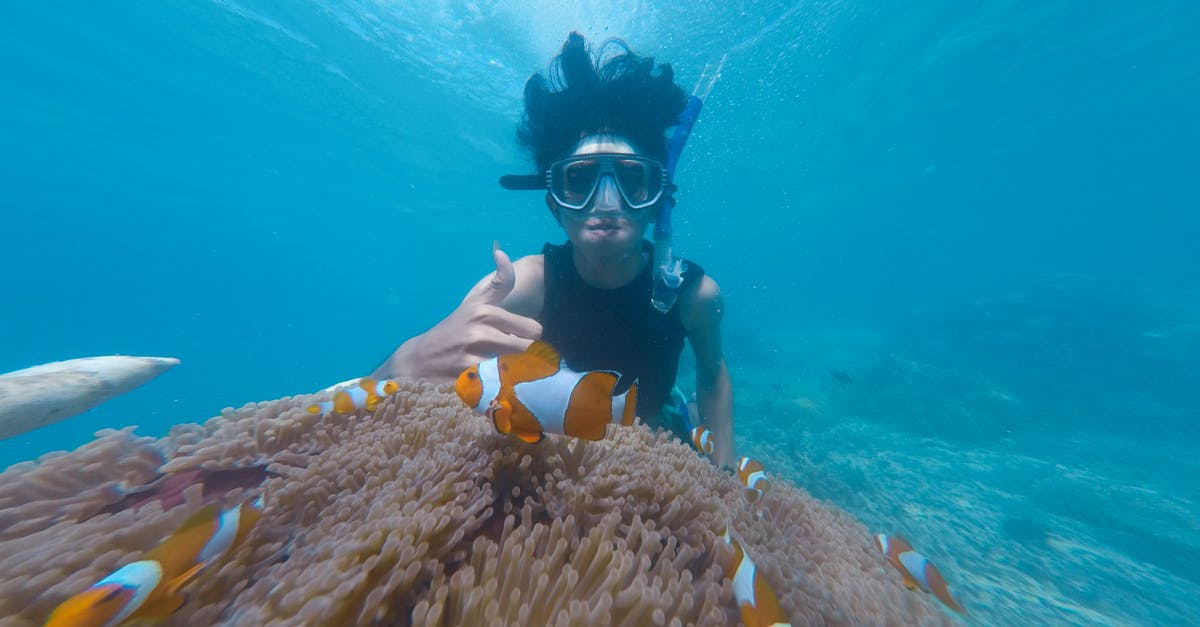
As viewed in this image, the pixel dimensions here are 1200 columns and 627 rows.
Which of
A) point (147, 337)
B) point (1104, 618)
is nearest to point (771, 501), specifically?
point (1104, 618)

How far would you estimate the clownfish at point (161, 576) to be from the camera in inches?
32.8

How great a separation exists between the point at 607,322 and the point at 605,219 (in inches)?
40.6

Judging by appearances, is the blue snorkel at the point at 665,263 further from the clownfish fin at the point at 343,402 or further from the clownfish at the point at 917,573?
the clownfish fin at the point at 343,402

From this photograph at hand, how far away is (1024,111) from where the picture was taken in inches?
1162

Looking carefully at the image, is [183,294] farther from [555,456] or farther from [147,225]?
[555,456]

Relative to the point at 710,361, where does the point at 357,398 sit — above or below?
below

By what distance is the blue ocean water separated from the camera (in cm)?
938

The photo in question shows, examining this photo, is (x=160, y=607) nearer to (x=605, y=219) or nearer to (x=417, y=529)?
(x=417, y=529)

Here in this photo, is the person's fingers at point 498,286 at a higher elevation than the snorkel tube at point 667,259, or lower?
Answer: lower

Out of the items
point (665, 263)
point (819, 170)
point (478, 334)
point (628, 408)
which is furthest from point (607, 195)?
point (819, 170)

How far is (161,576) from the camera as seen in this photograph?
915mm

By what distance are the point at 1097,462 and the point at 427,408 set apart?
1664cm

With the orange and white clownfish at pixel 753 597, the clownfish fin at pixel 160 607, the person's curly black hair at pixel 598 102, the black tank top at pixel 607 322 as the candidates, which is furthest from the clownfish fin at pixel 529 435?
the person's curly black hair at pixel 598 102

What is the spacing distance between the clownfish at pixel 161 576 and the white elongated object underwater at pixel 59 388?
180cm
